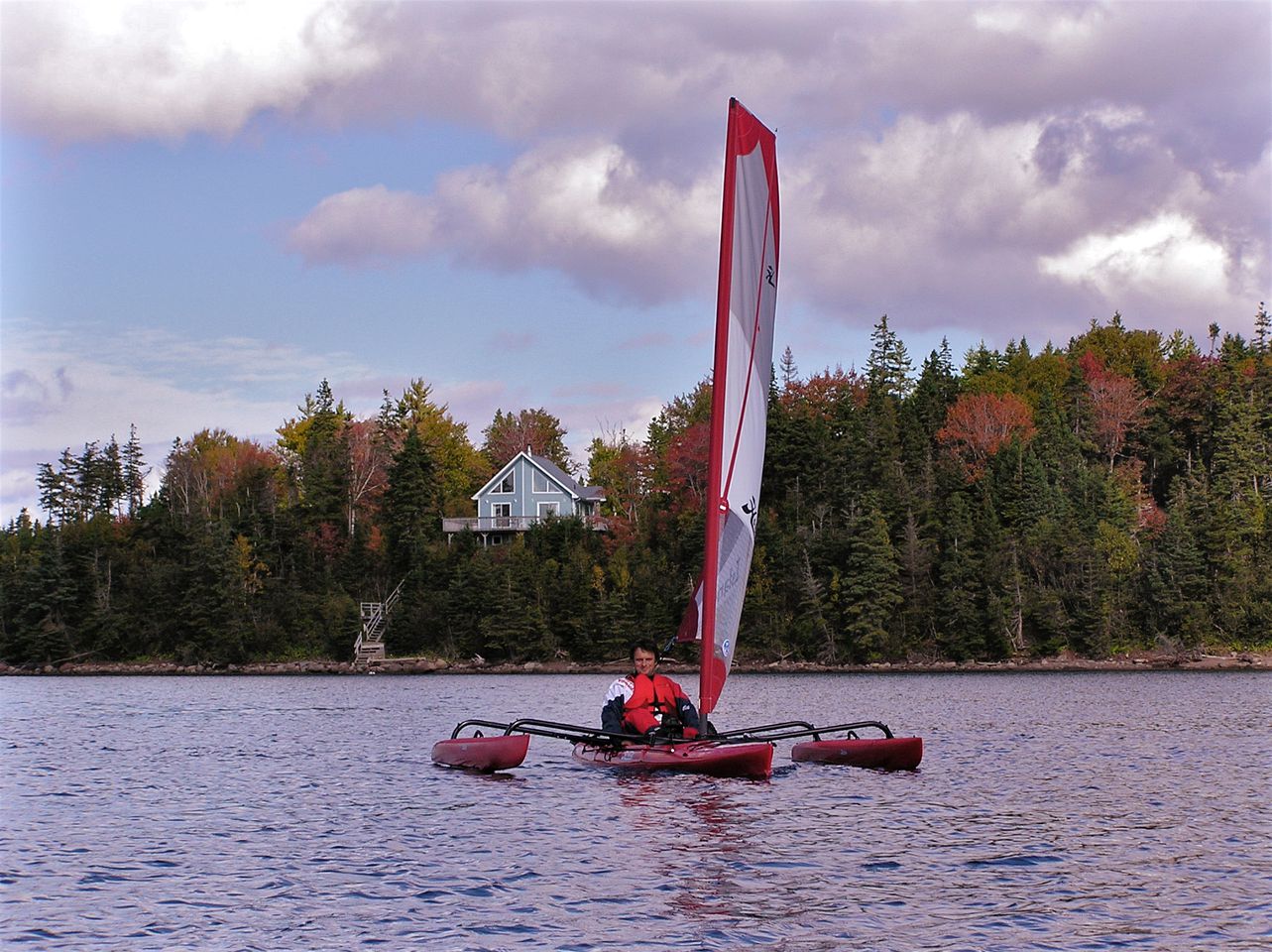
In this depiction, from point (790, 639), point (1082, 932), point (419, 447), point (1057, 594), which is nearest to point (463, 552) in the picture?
point (419, 447)

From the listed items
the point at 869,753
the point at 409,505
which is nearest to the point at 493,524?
the point at 409,505

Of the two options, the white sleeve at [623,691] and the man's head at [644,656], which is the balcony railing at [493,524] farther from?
the man's head at [644,656]

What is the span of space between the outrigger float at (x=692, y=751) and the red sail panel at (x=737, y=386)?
99 cm

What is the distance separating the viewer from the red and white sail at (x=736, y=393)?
22938 millimetres

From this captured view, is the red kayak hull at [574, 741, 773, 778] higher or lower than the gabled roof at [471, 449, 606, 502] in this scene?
lower

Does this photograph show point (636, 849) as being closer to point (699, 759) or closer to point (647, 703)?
point (699, 759)

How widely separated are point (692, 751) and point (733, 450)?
4977 mm

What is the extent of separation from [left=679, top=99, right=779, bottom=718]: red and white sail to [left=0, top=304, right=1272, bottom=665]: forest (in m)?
67.4

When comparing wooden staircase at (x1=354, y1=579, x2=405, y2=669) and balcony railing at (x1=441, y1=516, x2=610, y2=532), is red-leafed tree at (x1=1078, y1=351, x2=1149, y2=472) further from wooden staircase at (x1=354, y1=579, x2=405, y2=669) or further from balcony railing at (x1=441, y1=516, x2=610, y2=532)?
wooden staircase at (x1=354, y1=579, x2=405, y2=669)

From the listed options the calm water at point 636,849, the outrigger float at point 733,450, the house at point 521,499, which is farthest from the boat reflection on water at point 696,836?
the house at point 521,499

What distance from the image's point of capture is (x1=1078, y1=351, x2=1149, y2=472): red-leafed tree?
369ft

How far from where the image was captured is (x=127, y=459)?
138000 mm

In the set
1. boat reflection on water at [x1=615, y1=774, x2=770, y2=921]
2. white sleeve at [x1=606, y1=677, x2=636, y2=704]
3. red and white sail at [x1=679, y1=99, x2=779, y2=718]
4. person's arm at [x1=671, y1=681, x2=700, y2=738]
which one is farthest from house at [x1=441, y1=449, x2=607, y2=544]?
red and white sail at [x1=679, y1=99, x2=779, y2=718]

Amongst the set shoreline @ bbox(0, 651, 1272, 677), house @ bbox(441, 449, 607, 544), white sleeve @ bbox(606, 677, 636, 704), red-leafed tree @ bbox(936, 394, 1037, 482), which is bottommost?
shoreline @ bbox(0, 651, 1272, 677)
